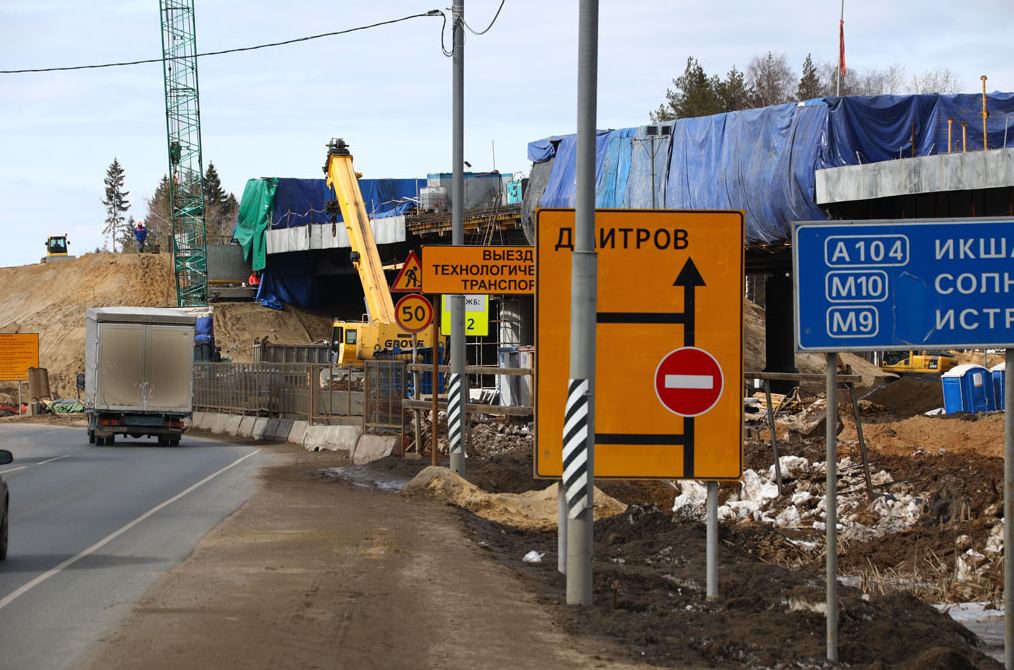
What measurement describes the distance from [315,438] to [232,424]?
9.67m

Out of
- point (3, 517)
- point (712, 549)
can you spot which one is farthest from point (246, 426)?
point (712, 549)

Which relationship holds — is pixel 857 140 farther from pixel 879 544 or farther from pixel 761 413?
pixel 879 544

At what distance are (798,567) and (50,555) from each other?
812 centimetres

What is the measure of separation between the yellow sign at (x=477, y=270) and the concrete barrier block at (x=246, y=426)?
75.4 feet

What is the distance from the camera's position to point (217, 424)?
136ft

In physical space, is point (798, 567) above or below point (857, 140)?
below

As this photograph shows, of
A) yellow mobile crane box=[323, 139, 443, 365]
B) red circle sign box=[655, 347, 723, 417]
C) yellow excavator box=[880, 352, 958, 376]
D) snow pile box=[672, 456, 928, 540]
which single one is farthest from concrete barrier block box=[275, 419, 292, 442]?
yellow excavator box=[880, 352, 958, 376]

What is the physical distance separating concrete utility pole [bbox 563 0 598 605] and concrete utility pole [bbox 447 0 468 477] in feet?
31.0

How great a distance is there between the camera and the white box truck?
32844mm

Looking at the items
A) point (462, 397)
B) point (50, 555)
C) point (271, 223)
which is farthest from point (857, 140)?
point (271, 223)

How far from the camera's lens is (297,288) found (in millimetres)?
74375

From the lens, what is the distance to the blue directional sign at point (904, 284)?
7.71m

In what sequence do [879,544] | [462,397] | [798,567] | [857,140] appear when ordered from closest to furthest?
[798,567]
[879,544]
[462,397]
[857,140]

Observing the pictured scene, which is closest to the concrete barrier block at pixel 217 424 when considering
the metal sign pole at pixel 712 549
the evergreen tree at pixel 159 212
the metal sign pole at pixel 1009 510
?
the metal sign pole at pixel 712 549
